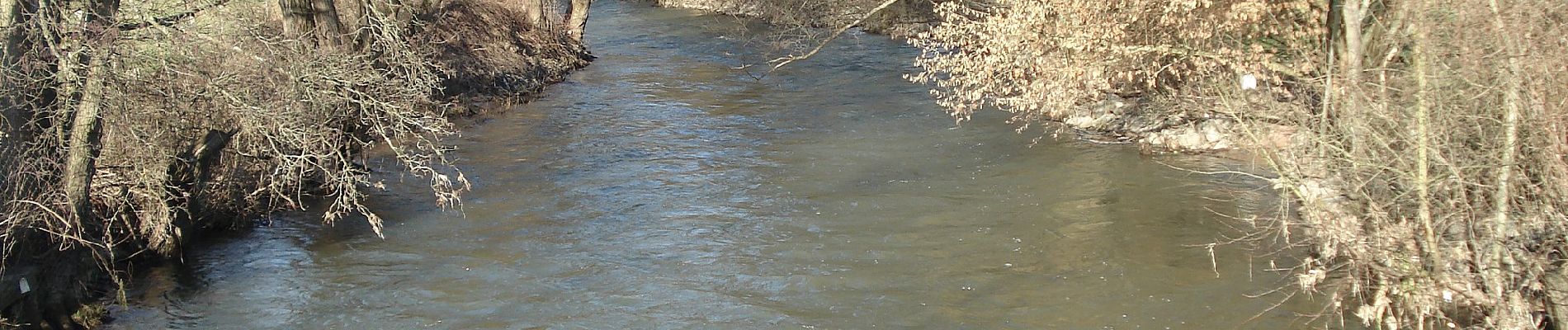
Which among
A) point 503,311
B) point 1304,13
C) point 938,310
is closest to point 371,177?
point 503,311

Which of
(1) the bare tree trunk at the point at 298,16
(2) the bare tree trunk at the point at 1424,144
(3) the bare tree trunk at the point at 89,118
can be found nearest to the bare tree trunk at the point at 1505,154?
(2) the bare tree trunk at the point at 1424,144

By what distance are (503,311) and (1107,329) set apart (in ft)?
14.5

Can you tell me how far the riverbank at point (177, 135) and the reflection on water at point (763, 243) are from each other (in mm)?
430

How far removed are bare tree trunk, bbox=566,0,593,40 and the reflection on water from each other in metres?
9.21

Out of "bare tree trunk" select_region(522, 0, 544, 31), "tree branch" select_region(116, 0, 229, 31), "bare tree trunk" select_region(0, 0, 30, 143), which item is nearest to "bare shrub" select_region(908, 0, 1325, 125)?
"tree branch" select_region(116, 0, 229, 31)

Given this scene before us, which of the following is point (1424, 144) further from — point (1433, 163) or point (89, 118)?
point (89, 118)

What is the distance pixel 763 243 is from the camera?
38.2 ft

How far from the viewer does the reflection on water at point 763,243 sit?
9.75 metres

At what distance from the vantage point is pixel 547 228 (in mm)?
12289

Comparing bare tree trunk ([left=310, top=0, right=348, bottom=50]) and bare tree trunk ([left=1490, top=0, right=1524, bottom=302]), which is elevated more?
bare tree trunk ([left=310, top=0, right=348, bottom=50])

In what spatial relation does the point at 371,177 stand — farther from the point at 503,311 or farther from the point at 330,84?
the point at 503,311

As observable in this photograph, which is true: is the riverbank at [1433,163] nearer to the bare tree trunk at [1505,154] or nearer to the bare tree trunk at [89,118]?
the bare tree trunk at [1505,154]

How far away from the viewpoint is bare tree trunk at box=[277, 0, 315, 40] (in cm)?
1207

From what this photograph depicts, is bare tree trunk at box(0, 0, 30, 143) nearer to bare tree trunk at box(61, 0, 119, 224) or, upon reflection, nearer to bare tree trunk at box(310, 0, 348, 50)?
bare tree trunk at box(61, 0, 119, 224)
